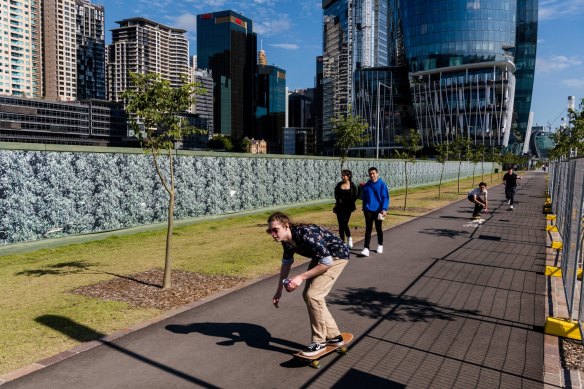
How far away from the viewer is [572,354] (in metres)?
5.04

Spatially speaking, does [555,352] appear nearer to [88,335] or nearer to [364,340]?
[364,340]

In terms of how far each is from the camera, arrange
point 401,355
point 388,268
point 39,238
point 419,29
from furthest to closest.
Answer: point 419,29
point 39,238
point 388,268
point 401,355

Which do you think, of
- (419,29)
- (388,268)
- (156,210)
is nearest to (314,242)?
(388,268)

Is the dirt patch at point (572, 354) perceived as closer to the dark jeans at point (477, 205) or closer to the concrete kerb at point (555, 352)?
the concrete kerb at point (555, 352)

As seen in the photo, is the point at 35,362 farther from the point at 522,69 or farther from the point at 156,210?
the point at 522,69

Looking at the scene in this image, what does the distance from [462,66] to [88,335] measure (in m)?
106

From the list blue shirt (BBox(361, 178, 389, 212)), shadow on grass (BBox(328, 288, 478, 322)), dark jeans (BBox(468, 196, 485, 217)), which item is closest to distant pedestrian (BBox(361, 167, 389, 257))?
blue shirt (BBox(361, 178, 389, 212))

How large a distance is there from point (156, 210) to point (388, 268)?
27.6 ft

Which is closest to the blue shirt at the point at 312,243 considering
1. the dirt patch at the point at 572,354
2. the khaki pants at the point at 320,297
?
the khaki pants at the point at 320,297

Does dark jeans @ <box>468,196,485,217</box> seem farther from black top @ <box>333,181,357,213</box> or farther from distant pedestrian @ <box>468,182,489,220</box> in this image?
black top @ <box>333,181,357,213</box>

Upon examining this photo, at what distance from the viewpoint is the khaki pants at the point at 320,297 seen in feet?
15.5

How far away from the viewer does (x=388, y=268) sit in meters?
9.15

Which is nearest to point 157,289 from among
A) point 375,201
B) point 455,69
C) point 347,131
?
point 375,201

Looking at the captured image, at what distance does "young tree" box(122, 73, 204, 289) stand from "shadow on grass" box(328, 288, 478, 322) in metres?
3.09
